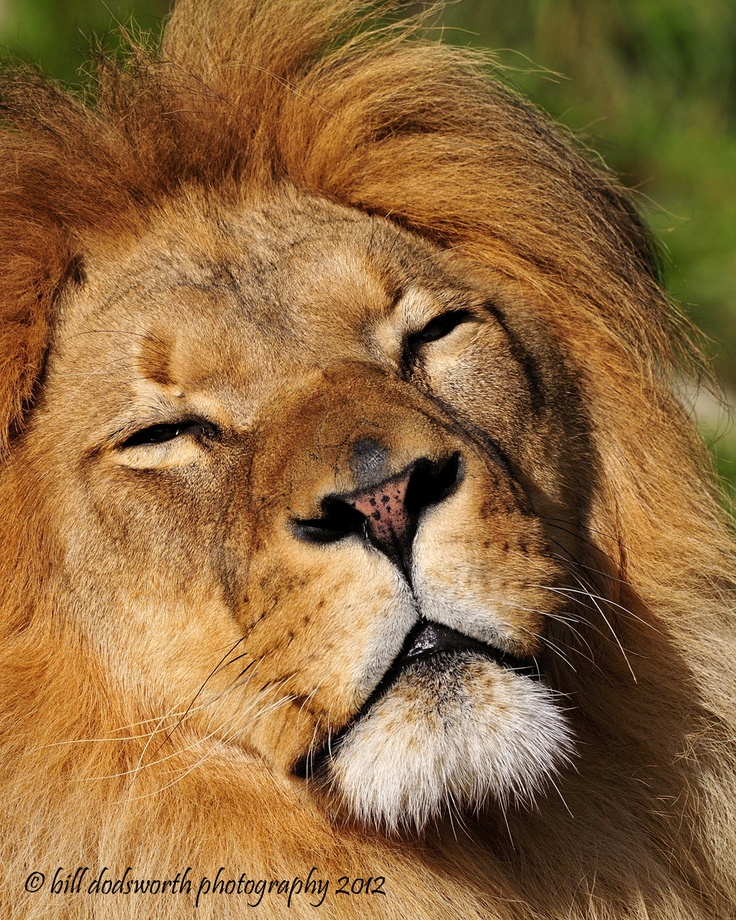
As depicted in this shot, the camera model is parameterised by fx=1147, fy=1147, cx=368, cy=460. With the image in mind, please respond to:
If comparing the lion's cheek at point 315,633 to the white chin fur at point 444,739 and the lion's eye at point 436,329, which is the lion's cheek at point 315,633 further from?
the lion's eye at point 436,329

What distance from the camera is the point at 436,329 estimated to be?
2.53 meters

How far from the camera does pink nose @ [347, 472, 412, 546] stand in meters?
1.93

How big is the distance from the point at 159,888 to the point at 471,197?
5.51 feet

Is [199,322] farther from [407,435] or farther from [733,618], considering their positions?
[733,618]

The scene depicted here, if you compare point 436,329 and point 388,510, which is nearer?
point 388,510

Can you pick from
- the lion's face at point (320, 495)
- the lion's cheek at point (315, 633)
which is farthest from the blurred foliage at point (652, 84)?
the lion's cheek at point (315, 633)

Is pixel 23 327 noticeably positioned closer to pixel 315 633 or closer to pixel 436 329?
pixel 436 329

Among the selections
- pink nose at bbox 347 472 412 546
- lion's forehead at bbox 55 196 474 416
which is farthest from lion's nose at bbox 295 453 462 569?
lion's forehead at bbox 55 196 474 416

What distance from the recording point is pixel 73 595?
2.34m

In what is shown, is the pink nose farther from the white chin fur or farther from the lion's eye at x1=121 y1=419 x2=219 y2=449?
the lion's eye at x1=121 y1=419 x2=219 y2=449

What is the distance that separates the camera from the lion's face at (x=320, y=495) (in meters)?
1.95

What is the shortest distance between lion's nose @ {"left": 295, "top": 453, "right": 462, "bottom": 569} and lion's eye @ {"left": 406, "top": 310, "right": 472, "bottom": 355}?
53cm

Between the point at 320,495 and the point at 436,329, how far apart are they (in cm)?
69

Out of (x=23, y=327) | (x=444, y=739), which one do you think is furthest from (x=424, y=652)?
(x=23, y=327)
